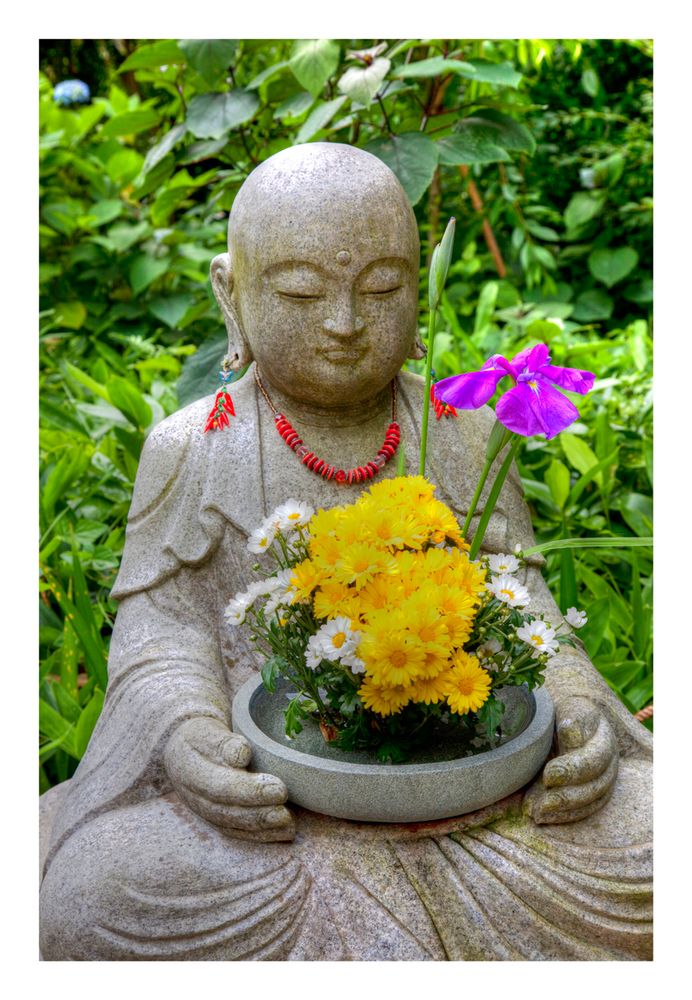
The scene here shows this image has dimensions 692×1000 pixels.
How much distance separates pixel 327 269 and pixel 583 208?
157 inches

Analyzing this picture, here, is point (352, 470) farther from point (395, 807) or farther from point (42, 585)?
point (42, 585)

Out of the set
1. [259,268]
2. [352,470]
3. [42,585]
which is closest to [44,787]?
[42,585]

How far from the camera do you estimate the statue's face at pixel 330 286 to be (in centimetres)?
195

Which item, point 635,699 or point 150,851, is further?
point 635,699

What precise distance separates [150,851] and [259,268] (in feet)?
3.43

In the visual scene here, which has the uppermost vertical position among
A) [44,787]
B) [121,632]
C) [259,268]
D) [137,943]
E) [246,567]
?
[259,268]

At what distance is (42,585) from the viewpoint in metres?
3.09

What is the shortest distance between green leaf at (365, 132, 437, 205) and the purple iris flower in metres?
1.14

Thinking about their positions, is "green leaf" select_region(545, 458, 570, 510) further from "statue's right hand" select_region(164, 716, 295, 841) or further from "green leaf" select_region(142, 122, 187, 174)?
"statue's right hand" select_region(164, 716, 295, 841)

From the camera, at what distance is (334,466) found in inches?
84.0

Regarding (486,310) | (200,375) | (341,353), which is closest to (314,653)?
(341,353)

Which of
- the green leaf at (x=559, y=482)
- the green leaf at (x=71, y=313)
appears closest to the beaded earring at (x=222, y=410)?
the green leaf at (x=559, y=482)

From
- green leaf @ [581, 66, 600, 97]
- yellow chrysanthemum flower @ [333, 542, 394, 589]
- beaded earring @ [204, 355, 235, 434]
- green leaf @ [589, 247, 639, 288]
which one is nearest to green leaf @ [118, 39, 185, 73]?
beaded earring @ [204, 355, 235, 434]

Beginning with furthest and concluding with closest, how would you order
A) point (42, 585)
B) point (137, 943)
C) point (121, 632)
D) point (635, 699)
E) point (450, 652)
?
1. point (42, 585)
2. point (635, 699)
3. point (121, 632)
4. point (137, 943)
5. point (450, 652)
